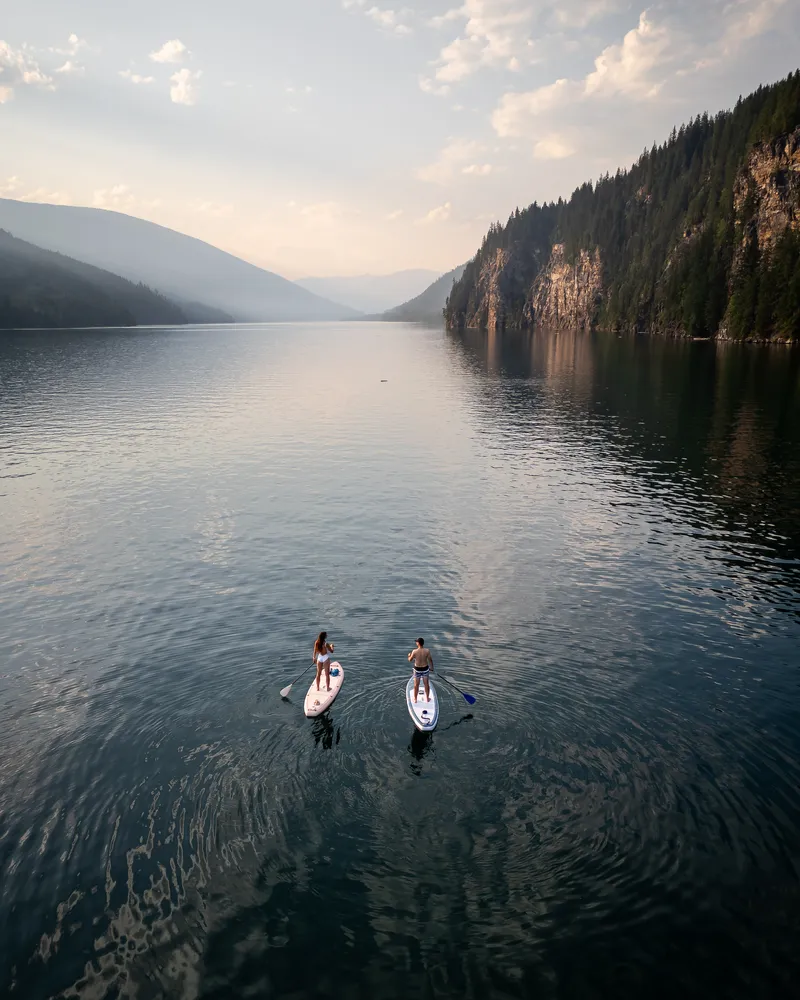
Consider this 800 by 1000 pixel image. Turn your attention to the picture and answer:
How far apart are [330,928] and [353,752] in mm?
6104

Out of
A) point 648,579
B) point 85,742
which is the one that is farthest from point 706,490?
point 85,742

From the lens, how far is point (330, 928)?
14.0 m

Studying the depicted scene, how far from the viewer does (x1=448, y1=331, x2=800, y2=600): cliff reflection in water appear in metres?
42.7

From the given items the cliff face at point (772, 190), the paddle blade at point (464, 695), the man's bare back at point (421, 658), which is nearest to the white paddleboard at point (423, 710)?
the man's bare back at point (421, 658)

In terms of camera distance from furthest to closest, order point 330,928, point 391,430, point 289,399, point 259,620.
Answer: point 289,399, point 391,430, point 259,620, point 330,928

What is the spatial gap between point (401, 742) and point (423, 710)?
132 cm

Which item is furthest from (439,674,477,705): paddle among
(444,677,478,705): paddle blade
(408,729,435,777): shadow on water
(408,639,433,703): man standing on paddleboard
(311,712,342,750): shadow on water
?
(311,712,342,750): shadow on water

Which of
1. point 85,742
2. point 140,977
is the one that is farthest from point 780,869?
point 85,742

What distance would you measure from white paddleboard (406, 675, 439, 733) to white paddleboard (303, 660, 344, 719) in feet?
9.33

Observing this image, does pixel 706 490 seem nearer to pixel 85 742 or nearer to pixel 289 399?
pixel 85 742

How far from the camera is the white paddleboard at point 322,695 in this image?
21.4 m

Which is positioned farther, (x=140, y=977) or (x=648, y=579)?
(x=648, y=579)

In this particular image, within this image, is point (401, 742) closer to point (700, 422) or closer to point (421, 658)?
point (421, 658)

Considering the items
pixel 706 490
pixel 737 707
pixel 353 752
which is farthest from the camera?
pixel 706 490
